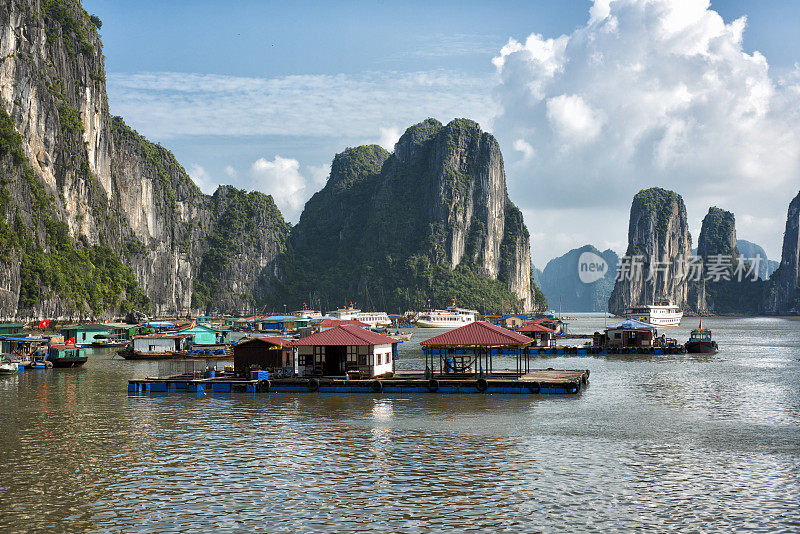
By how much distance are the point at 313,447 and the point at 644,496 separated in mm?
14675

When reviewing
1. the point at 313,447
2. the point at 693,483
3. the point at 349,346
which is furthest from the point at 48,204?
the point at 693,483

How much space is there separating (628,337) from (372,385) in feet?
193

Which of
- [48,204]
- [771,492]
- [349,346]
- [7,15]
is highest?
[7,15]

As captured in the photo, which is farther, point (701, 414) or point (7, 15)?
point (7, 15)

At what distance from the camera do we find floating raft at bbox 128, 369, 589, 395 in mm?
52125

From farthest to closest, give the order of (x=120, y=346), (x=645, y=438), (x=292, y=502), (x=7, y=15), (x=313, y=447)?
1. (x=7, y=15)
2. (x=120, y=346)
3. (x=645, y=438)
4. (x=313, y=447)
5. (x=292, y=502)

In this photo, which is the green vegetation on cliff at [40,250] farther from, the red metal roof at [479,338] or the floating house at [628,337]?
the red metal roof at [479,338]

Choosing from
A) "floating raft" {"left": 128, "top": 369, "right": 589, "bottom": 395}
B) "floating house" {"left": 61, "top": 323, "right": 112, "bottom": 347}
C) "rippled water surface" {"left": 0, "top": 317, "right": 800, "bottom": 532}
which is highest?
"floating house" {"left": 61, "top": 323, "right": 112, "bottom": 347}

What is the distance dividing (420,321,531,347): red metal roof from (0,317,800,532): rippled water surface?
165 inches

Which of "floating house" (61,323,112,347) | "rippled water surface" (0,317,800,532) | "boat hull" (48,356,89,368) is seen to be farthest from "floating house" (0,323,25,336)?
"rippled water surface" (0,317,800,532)

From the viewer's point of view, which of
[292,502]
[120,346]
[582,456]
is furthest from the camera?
[120,346]

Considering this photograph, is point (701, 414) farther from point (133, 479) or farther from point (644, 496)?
point (133, 479)

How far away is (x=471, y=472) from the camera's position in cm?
2830

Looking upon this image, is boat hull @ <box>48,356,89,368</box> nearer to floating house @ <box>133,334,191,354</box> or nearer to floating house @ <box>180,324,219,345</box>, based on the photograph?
floating house @ <box>133,334,191,354</box>
